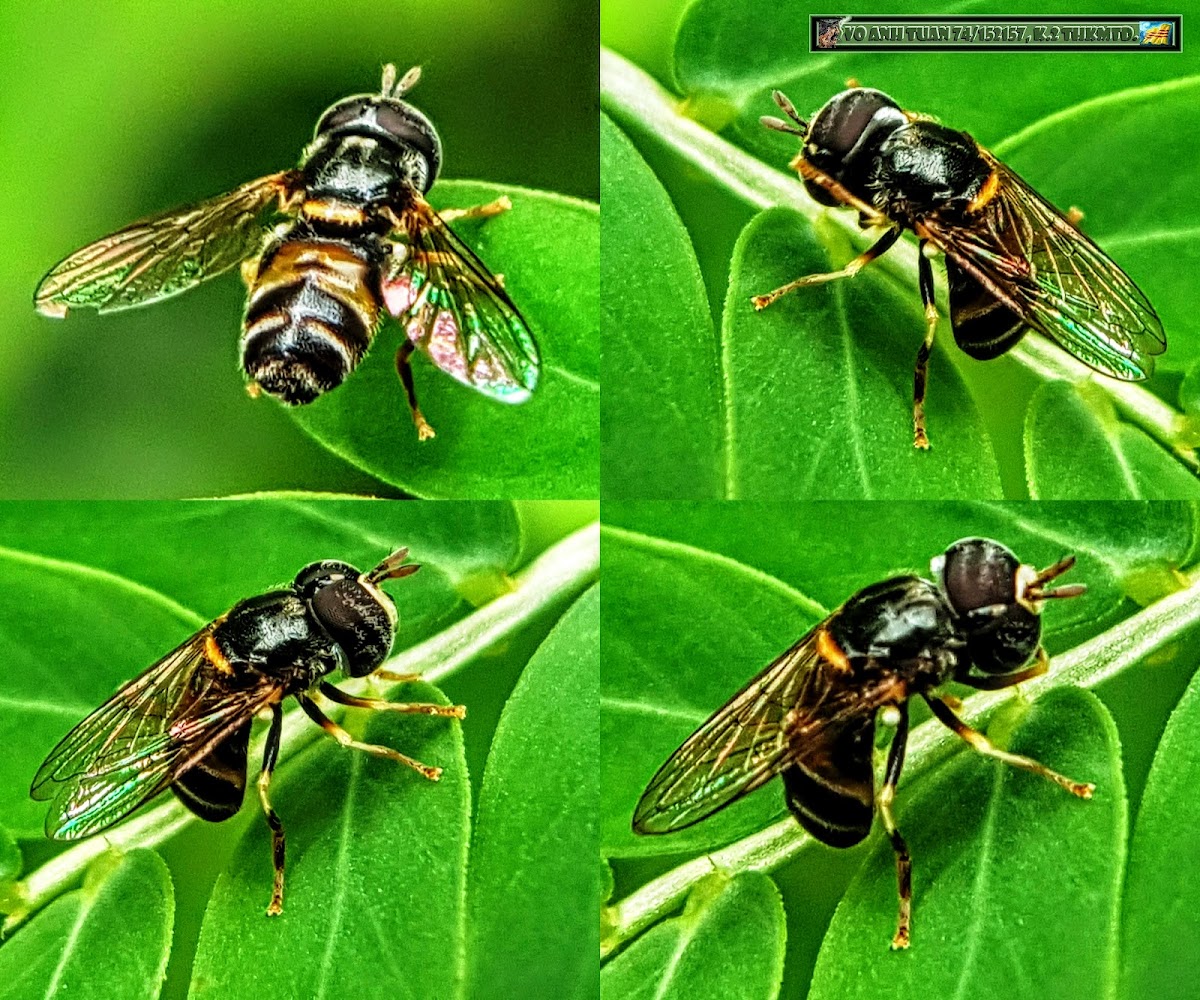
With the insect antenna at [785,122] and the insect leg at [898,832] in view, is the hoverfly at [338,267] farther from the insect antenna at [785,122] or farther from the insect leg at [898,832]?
the insect leg at [898,832]

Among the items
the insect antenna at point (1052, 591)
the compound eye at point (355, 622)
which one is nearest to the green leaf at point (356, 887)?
the compound eye at point (355, 622)

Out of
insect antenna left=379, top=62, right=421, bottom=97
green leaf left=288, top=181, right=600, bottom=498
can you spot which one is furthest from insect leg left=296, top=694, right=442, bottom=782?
insect antenna left=379, top=62, right=421, bottom=97

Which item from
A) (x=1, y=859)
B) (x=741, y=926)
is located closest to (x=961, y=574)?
(x=741, y=926)

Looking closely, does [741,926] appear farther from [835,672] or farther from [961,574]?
[961,574]

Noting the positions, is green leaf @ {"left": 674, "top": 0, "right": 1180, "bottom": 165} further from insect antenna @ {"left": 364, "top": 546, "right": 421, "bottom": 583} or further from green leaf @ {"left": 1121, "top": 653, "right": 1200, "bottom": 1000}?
green leaf @ {"left": 1121, "top": 653, "right": 1200, "bottom": 1000}


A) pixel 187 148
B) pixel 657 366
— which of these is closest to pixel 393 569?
pixel 657 366
